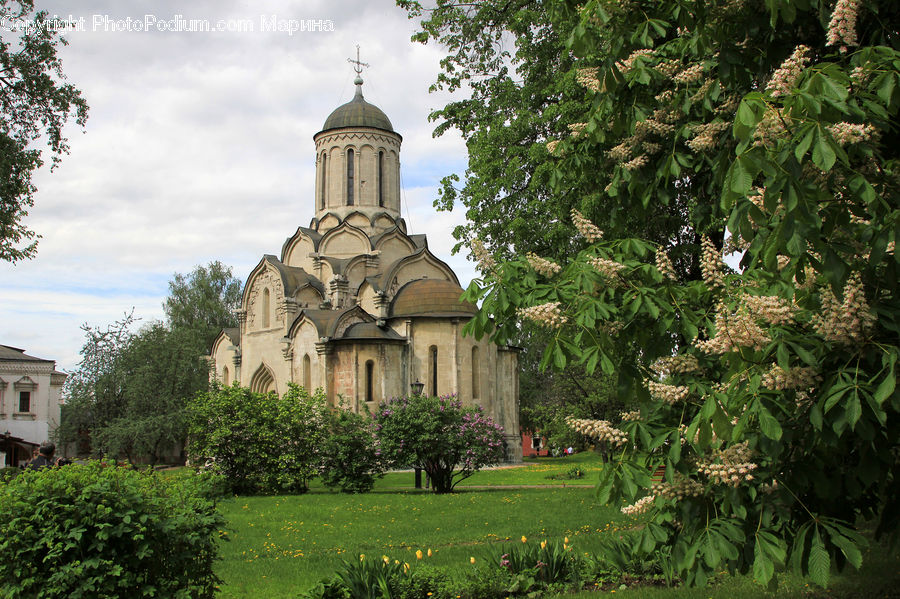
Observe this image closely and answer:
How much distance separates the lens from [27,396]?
44.3 metres

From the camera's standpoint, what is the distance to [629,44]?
532 cm

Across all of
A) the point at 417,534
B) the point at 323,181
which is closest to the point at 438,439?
the point at 417,534

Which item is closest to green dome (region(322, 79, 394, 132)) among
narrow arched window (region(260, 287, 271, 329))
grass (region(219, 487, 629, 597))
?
narrow arched window (region(260, 287, 271, 329))

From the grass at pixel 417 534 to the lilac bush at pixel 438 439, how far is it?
29.4 inches

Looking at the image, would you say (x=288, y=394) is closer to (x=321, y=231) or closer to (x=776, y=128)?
(x=321, y=231)

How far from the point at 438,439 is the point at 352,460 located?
9.13ft

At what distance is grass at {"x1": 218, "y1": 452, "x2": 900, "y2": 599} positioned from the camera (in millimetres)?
7246

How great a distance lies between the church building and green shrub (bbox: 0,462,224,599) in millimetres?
22809

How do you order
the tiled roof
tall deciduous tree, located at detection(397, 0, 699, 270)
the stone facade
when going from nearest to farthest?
tall deciduous tree, located at detection(397, 0, 699, 270), the tiled roof, the stone facade

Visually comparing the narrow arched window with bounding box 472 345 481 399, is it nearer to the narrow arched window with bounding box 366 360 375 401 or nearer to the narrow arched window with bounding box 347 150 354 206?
the narrow arched window with bounding box 366 360 375 401

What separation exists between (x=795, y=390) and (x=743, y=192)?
115 cm

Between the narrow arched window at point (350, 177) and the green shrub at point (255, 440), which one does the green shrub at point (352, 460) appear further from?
the narrow arched window at point (350, 177)

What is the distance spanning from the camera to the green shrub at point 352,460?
68.0 ft

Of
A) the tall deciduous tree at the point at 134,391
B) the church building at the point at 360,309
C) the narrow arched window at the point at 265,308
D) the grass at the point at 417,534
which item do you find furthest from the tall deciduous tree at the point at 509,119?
the tall deciduous tree at the point at 134,391
